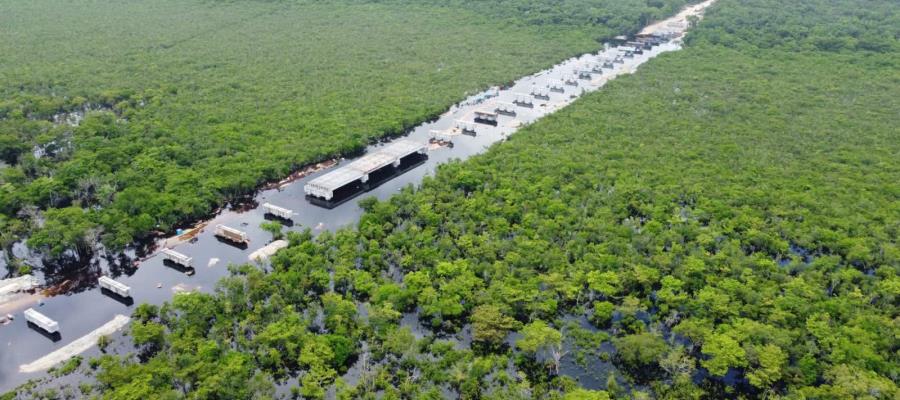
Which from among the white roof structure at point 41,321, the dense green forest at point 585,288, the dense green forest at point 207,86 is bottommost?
the dense green forest at point 585,288

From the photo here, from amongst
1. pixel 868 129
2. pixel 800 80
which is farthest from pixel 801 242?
pixel 800 80

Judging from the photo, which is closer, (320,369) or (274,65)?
(320,369)

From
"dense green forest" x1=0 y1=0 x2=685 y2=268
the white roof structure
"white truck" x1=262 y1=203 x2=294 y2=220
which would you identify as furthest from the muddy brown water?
"dense green forest" x1=0 y1=0 x2=685 y2=268

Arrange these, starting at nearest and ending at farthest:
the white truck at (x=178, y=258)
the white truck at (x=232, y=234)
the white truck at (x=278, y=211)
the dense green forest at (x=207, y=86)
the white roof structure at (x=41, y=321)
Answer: the white roof structure at (x=41, y=321), the white truck at (x=178, y=258), the white truck at (x=232, y=234), the white truck at (x=278, y=211), the dense green forest at (x=207, y=86)

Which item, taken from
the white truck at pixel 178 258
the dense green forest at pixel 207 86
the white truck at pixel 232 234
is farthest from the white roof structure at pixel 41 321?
the white truck at pixel 232 234

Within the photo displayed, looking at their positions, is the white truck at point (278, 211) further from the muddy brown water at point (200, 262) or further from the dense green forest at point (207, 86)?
the dense green forest at point (207, 86)

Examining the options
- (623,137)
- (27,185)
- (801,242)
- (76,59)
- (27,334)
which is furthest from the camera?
(76,59)

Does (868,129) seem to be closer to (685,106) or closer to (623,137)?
(685,106)

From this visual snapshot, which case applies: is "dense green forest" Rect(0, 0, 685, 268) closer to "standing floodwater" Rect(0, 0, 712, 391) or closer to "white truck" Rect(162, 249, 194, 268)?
"standing floodwater" Rect(0, 0, 712, 391)
